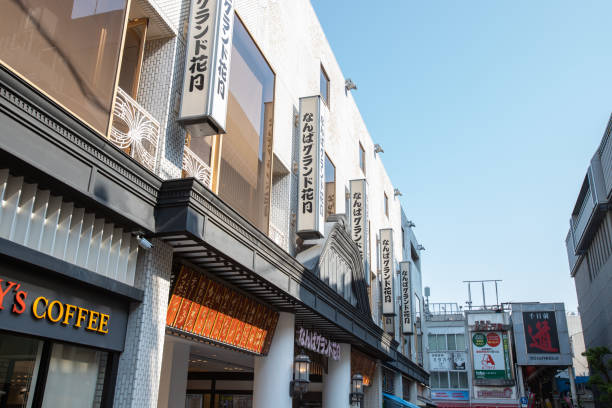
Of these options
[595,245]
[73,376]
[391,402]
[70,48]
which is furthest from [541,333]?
[70,48]

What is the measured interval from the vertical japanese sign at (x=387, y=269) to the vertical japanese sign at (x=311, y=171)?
1047 cm

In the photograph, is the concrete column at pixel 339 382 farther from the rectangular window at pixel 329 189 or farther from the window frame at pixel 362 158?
the window frame at pixel 362 158

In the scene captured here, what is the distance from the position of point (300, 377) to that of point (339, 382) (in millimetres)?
5393

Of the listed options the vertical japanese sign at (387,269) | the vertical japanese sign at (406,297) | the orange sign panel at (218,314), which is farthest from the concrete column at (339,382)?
the vertical japanese sign at (406,297)

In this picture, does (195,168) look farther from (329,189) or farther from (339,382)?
(339,382)

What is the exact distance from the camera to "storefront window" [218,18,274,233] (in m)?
10.6

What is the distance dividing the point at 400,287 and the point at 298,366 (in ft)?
61.7

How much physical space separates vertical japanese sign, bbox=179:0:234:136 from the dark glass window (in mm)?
9500

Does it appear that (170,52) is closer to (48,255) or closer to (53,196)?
(53,196)

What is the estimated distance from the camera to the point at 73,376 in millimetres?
6609

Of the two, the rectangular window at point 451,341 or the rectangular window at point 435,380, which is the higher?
the rectangular window at point 451,341

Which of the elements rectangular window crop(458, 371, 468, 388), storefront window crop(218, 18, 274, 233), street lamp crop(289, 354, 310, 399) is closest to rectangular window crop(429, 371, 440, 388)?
rectangular window crop(458, 371, 468, 388)

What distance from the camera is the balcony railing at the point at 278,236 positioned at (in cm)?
1241

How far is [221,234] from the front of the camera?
27.7ft
